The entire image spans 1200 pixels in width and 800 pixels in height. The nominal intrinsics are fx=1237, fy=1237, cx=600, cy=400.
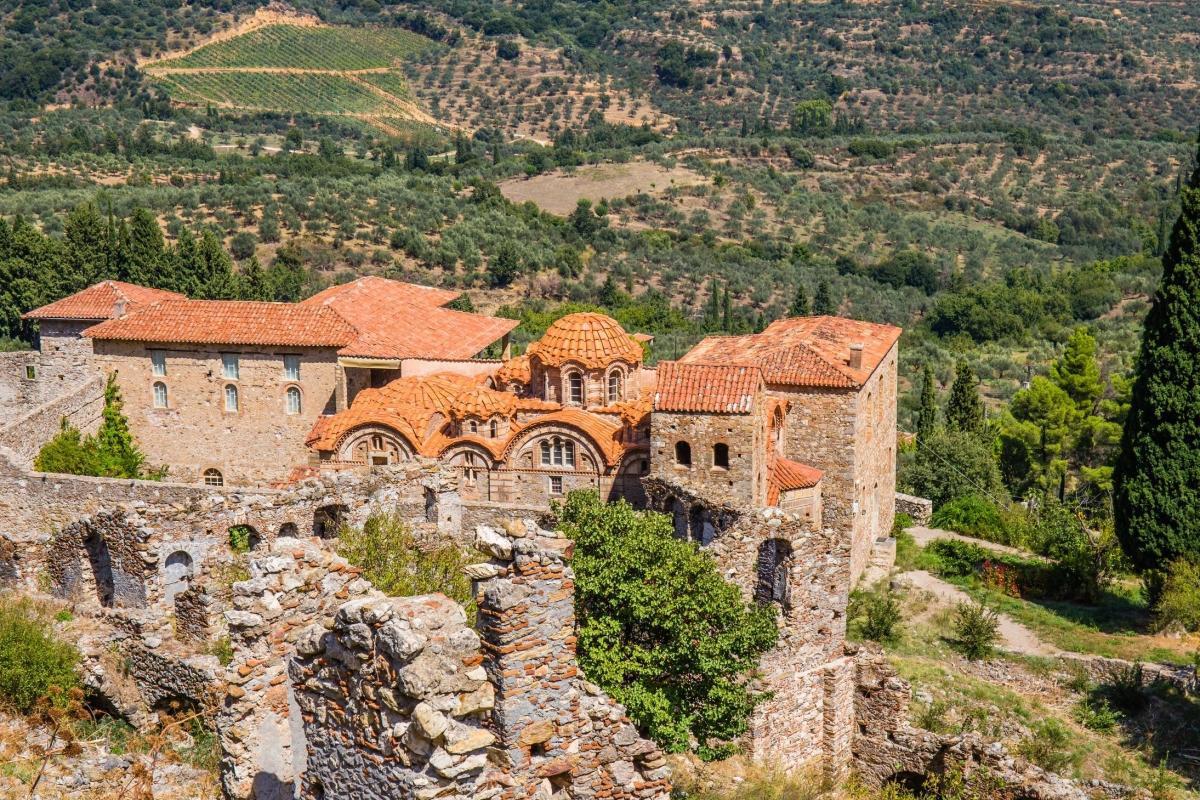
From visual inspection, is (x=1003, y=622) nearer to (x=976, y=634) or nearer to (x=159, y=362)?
(x=976, y=634)

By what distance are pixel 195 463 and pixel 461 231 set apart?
1513 inches

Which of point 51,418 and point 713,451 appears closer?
point 713,451

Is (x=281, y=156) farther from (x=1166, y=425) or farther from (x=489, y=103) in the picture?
(x=1166, y=425)

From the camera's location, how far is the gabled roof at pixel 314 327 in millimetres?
32812

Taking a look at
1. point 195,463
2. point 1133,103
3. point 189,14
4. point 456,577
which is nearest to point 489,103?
point 189,14

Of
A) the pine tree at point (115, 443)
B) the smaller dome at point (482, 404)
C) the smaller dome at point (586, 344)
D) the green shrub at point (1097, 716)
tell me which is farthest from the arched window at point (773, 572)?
the pine tree at point (115, 443)

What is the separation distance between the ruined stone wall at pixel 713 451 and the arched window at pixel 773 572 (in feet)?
20.0

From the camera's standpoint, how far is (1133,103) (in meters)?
127

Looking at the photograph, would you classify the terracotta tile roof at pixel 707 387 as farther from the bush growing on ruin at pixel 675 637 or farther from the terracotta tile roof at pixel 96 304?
the terracotta tile roof at pixel 96 304

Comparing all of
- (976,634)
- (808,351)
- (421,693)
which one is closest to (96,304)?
(808,351)

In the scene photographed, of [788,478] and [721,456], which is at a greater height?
[721,456]

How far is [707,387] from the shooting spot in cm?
2755

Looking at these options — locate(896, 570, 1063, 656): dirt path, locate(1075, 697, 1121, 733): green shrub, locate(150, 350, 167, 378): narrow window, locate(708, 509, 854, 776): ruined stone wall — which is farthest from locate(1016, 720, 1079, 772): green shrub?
locate(150, 350, 167, 378): narrow window

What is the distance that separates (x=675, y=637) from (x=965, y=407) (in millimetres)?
30539
